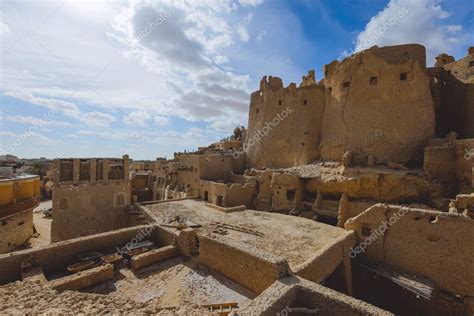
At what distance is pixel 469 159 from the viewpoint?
42.3 ft

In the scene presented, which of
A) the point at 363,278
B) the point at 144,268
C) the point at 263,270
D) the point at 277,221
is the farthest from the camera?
the point at 277,221

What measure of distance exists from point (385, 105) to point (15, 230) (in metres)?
27.9

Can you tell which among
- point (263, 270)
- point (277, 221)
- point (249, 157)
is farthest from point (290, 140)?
point (263, 270)

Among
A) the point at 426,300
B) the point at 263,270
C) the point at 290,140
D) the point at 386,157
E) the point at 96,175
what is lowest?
the point at 426,300

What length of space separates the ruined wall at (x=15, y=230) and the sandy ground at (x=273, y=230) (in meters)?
8.67

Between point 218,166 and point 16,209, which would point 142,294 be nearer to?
point 16,209

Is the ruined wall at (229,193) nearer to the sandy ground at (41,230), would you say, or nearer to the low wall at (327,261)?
the low wall at (327,261)

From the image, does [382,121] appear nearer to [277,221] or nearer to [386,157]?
[386,157]

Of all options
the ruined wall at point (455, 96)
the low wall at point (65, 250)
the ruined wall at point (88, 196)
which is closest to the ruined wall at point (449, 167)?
the ruined wall at point (455, 96)

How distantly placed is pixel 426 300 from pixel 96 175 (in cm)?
1865

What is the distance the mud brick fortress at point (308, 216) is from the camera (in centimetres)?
714

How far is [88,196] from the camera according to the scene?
50.1 feet

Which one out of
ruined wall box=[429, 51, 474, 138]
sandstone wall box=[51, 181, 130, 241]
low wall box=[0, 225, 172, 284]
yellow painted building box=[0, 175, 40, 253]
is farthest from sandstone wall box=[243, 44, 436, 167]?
yellow painted building box=[0, 175, 40, 253]

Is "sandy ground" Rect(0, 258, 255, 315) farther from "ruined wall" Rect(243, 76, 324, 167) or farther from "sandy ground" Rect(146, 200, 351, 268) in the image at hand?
"ruined wall" Rect(243, 76, 324, 167)
